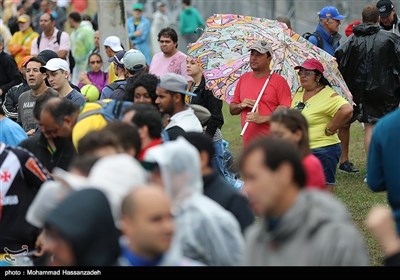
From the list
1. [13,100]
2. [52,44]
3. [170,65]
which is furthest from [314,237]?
[52,44]

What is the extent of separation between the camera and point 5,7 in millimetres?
30750

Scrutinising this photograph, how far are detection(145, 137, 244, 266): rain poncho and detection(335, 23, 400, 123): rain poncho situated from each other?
8696mm

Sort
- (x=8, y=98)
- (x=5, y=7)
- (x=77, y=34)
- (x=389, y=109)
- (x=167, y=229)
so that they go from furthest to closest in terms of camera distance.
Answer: (x=5, y=7) → (x=77, y=34) → (x=389, y=109) → (x=8, y=98) → (x=167, y=229)

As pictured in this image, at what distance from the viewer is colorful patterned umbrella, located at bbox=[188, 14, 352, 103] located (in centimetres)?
1175

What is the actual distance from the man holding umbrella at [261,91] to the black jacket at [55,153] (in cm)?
326

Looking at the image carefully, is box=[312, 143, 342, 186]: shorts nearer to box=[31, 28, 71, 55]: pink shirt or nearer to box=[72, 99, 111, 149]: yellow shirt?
box=[72, 99, 111, 149]: yellow shirt

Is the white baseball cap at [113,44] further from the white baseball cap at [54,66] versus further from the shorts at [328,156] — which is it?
the shorts at [328,156]

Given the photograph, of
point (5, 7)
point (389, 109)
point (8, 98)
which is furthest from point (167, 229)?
point (5, 7)

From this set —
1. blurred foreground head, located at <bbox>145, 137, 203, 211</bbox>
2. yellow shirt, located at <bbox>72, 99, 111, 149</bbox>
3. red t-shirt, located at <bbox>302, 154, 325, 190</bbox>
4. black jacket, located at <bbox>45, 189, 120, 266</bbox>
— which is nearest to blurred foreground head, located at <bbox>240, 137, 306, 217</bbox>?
blurred foreground head, located at <bbox>145, 137, 203, 211</bbox>

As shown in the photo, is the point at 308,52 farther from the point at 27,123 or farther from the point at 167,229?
the point at 167,229

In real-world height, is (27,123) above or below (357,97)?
above

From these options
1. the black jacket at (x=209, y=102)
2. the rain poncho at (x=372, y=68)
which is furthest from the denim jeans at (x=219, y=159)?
the rain poncho at (x=372, y=68)
